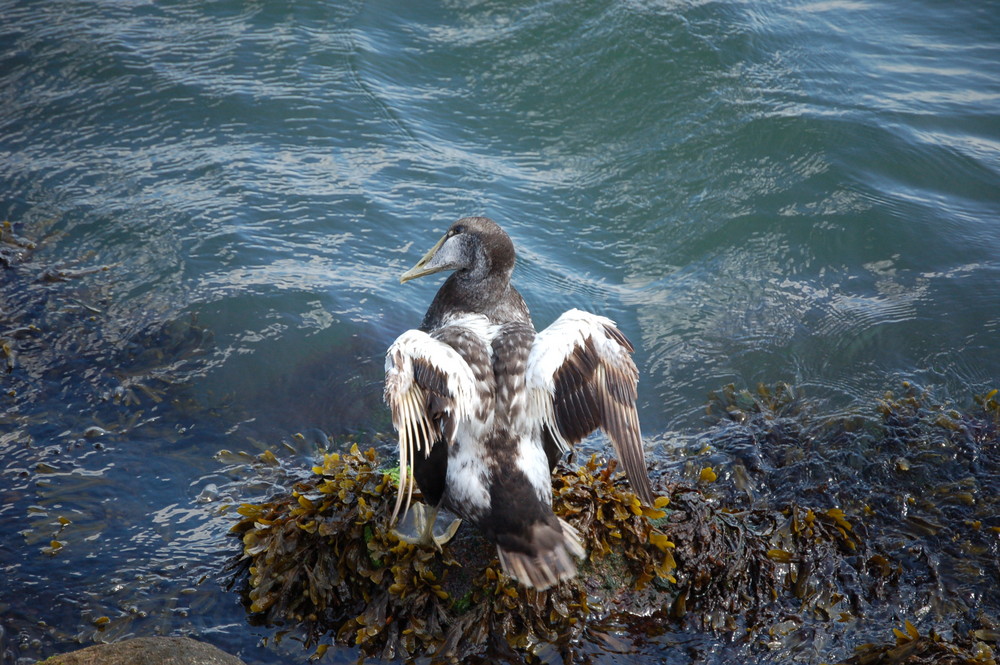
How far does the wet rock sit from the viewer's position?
2.61 metres

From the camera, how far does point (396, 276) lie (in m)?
6.10

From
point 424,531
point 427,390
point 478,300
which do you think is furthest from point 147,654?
point 478,300

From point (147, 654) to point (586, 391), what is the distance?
1839mm

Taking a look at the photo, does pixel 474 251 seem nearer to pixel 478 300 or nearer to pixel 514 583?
pixel 478 300

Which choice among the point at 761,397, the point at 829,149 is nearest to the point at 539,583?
the point at 761,397

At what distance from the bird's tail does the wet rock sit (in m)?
1.06

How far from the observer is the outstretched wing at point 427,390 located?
2.98 m

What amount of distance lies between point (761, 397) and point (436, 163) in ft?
12.1

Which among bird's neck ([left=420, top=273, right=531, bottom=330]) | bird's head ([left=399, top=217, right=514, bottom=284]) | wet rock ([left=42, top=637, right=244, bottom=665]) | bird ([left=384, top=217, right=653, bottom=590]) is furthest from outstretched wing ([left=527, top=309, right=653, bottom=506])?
wet rock ([left=42, top=637, right=244, bottom=665])

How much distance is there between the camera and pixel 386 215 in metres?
6.53

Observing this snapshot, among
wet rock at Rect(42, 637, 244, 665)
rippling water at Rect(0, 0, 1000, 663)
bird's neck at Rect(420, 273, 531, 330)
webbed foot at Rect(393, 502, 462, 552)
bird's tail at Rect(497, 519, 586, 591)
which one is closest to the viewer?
wet rock at Rect(42, 637, 244, 665)

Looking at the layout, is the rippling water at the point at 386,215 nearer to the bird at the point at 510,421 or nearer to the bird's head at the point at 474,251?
the bird at the point at 510,421

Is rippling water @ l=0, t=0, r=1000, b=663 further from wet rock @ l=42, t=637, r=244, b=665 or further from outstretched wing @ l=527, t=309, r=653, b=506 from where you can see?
outstretched wing @ l=527, t=309, r=653, b=506

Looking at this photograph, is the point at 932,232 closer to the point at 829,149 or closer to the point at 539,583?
the point at 829,149
